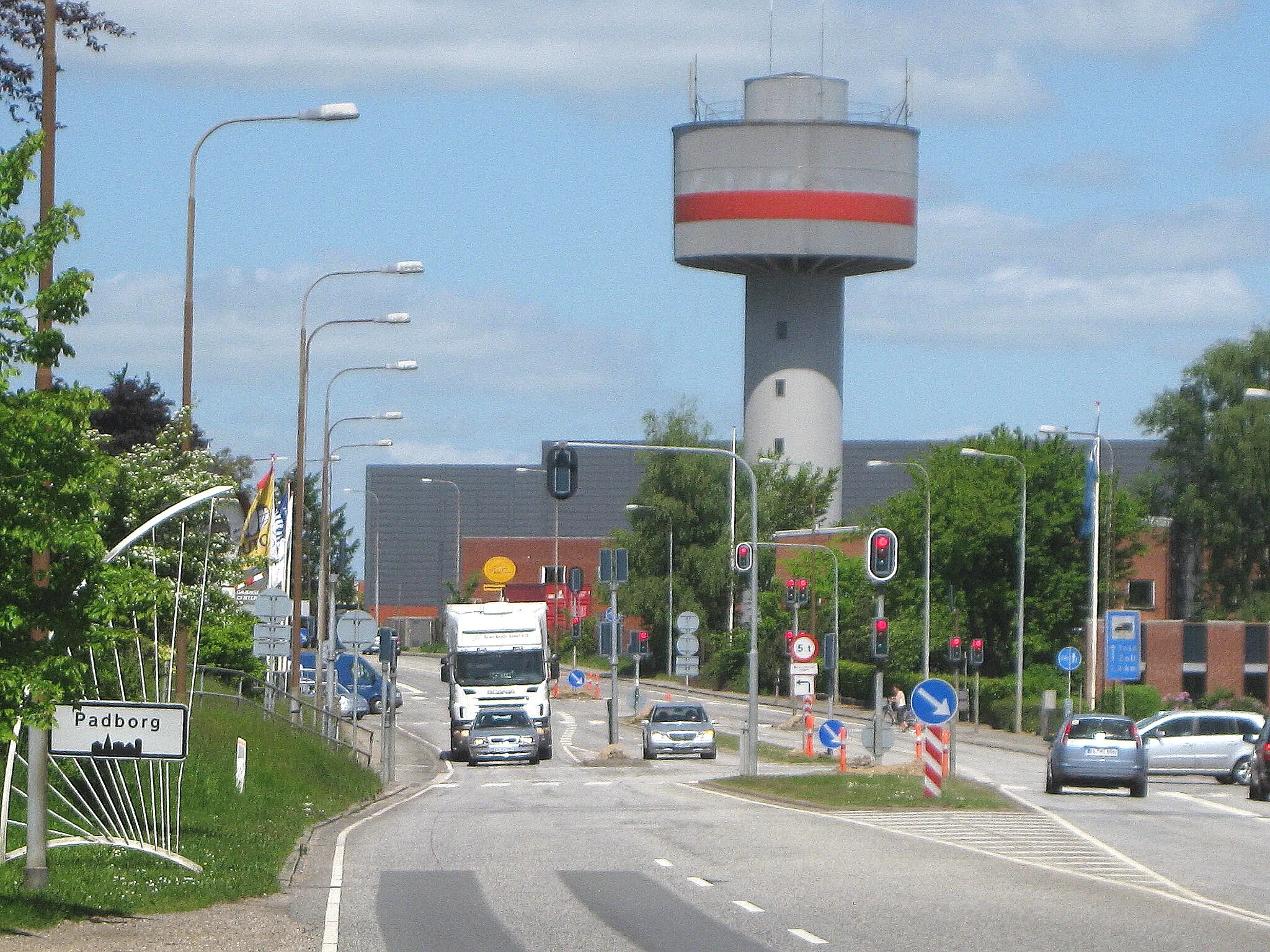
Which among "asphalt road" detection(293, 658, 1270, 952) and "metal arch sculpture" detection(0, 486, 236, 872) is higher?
"metal arch sculpture" detection(0, 486, 236, 872)

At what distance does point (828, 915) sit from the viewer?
16609mm

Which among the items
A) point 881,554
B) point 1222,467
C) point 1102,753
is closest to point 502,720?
point 1102,753

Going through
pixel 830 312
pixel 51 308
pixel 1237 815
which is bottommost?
pixel 1237 815

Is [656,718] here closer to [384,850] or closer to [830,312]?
[384,850]

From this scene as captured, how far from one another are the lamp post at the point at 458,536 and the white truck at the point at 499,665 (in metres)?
44.5

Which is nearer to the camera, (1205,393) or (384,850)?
(384,850)

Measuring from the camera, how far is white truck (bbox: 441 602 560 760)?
52.9 meters

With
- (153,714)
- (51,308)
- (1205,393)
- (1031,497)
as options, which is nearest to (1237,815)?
(153,714)

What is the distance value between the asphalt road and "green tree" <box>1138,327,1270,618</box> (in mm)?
52062

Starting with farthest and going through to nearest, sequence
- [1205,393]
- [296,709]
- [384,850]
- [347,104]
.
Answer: [1205,393], [296,709], [347,104], [384,850]

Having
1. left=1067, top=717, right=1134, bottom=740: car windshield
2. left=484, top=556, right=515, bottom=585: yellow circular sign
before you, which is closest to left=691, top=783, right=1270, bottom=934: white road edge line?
left=1067, top=717, right=1134, bottom=740: car windshield

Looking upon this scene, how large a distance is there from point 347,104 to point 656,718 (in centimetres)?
2988

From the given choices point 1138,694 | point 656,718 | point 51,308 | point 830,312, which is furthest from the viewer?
point 830,312

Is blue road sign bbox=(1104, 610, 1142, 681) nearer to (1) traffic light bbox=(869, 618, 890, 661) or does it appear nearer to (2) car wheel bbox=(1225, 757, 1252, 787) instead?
(2) car wheel bbox=(1225, 757, 1252, 787)
